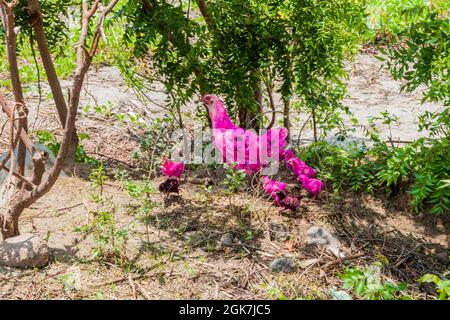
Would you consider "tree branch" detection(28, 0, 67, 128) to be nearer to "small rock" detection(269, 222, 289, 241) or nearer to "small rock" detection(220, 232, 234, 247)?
"small rock" detection(220, 232, 234, 247)

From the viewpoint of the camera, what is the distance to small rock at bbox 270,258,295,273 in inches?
162

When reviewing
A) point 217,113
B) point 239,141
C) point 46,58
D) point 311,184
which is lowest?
point 311,184

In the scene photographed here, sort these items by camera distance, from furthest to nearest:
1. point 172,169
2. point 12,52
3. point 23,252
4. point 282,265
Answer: point 172,169 → point 282,265 → point 23,252 → point 12,52

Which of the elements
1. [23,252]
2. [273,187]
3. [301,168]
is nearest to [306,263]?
[273,187]

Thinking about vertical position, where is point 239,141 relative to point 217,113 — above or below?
below

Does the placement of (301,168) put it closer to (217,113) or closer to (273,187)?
(273,187)

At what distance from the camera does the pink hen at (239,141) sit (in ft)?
15.6

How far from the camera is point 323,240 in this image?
14.5 ft

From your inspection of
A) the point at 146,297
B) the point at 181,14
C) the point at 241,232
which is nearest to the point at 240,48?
the point at 181,14

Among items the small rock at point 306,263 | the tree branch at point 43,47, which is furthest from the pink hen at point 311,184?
the tree branch at point 43,47

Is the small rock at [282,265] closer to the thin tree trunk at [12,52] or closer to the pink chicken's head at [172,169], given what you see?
the pink chicken's head at [172,169]

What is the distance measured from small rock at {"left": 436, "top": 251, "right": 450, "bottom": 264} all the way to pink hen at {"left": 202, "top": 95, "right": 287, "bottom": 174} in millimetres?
1379

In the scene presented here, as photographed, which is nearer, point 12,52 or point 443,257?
point 12,52

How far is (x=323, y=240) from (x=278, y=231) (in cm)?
33
